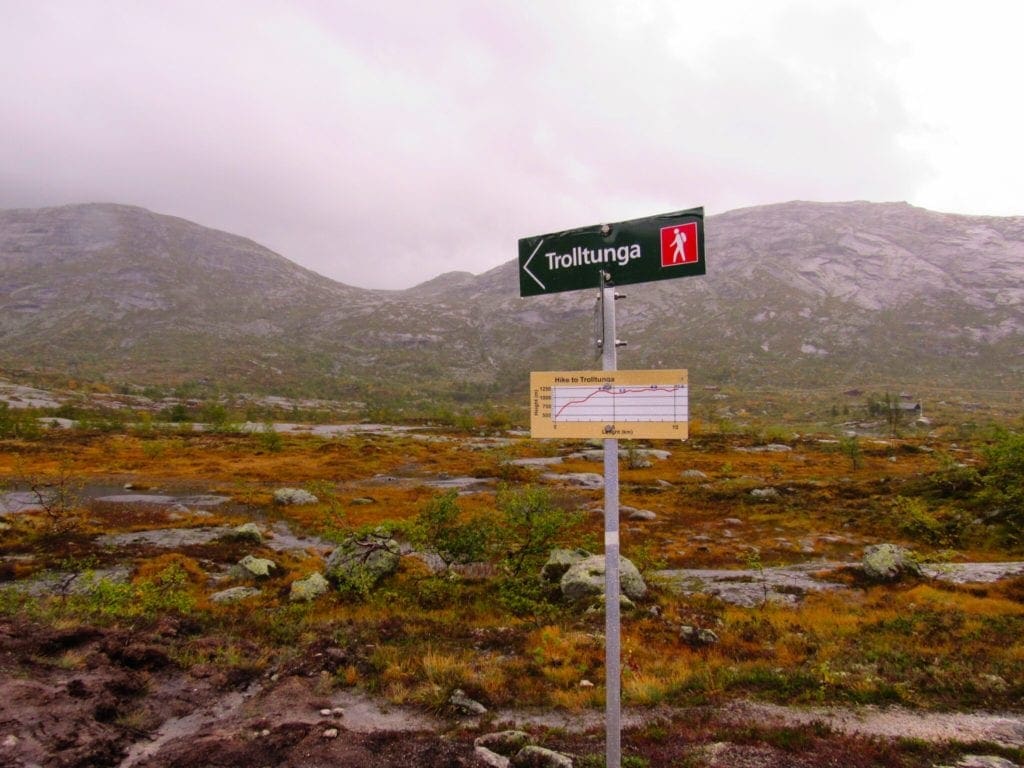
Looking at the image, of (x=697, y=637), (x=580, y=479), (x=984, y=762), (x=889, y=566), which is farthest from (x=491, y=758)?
(x=580, y=479)

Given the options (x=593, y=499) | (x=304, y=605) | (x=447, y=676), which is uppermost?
(x=447, y=676)

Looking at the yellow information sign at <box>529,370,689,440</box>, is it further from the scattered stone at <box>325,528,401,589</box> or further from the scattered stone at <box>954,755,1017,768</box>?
the scattered stone at <box>325,528,401,589</box>

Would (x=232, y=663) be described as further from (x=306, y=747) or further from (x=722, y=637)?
(x=722, y=637)

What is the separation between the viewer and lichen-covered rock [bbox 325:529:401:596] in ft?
51.8

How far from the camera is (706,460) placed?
193ft

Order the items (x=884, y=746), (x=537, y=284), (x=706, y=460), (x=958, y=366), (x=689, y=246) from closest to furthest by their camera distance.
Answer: (x=689, y=246) < (x=537, y=284) < (x=884, y=746) < (x=706, y=460) < (x=958, y=366)

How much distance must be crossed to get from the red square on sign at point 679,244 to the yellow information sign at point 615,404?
1.06m

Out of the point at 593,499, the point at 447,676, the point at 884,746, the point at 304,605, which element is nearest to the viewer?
the point at 884,746

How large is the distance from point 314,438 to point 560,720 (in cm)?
7910

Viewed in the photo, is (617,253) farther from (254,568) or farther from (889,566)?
(889,566)

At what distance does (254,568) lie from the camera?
19.3 meters

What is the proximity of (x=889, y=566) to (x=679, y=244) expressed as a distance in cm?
2022

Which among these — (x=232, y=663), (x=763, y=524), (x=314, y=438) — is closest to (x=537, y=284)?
(x=232, y=663)

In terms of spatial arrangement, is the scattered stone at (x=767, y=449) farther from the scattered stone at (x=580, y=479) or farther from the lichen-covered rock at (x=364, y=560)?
the lichen-covered rock at (x=364, y=560)
